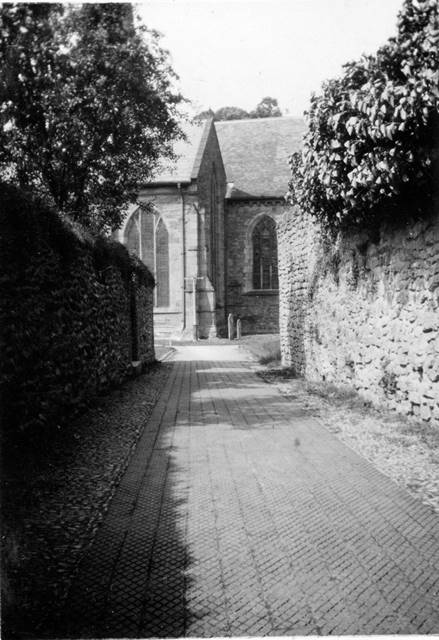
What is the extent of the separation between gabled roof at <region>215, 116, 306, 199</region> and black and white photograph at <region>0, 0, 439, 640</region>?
850 inches

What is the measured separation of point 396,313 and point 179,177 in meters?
23.2

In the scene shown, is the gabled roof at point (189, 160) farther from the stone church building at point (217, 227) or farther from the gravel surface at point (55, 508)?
the gravel surface at point (55, 508)

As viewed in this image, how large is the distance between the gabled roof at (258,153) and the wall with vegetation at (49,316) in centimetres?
2488

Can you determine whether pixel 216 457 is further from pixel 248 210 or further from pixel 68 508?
pixel 248 210

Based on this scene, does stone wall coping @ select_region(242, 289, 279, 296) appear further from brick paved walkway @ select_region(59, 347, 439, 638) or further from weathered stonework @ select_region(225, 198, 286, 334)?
brick paved walkway @ select_region(59, 347, 439, 638)

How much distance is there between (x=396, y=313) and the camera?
675cm

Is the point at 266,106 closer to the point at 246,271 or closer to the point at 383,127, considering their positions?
the point at 383,127

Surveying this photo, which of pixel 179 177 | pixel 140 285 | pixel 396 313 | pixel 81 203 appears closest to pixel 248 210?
pixel 179 177

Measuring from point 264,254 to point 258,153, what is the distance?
277 inches

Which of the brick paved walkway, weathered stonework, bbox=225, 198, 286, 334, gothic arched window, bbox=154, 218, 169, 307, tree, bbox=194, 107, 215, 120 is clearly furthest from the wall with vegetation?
weathered stonework, bbox=225, 198, 286, 334

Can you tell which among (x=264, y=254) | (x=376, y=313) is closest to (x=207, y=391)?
(x=376, y=313)

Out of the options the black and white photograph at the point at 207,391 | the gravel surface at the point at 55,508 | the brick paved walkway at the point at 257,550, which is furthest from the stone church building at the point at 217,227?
the brick paved walkway at the point at 257,550

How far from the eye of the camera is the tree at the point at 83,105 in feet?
12.9

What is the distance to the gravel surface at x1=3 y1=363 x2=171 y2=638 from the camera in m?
2.51
